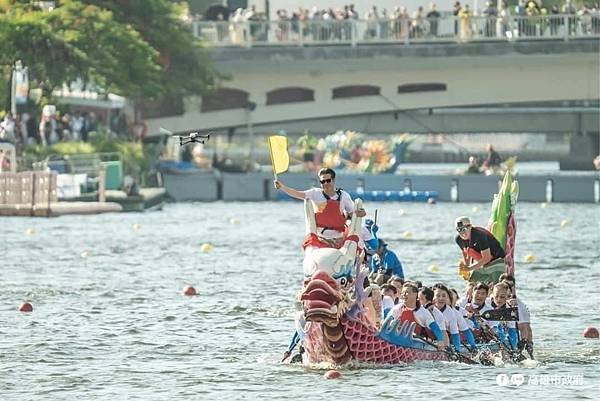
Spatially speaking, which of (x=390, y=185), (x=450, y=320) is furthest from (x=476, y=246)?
(x=390, y=185)

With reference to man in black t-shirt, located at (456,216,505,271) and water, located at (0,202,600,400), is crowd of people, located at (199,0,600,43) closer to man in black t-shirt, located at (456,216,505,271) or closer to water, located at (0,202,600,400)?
water, located at (0,202,600,400)

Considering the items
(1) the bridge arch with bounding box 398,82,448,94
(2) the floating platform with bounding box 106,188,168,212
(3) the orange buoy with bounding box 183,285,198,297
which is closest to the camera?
(3) the orange buoy with bounding box 183,285,198,297

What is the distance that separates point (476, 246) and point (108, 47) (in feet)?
158

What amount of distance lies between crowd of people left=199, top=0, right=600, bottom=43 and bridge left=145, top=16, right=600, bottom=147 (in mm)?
80

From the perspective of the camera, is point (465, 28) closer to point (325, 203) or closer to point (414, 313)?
point (325, 203)

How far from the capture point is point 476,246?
1228 inches

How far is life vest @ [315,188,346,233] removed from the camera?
29.6m

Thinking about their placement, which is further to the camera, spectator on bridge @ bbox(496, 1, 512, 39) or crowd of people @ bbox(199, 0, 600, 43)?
spectator on bridge @ bbox(496, 1, 512, 39)

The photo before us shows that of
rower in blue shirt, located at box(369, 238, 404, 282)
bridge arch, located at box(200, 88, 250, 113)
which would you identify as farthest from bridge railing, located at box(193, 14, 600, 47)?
rower in blue shirt, located at box(369, 238, 404, 282)

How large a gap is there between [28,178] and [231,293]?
21.3 m

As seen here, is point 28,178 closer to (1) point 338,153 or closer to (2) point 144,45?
(2) point 144,45

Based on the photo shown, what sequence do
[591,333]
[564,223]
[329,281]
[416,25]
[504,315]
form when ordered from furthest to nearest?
[416,25], [564,223], [591,333], [504,315], [329,281]

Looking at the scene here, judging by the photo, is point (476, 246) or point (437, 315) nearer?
point (437, 315)

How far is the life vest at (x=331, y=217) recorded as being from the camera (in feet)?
97.0
